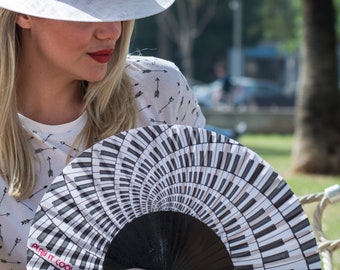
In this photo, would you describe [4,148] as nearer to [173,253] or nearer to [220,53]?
[173,253]

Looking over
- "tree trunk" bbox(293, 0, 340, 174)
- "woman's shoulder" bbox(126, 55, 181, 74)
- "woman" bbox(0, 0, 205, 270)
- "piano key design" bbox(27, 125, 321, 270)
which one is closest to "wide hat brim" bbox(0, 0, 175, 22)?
"woman" bbox(0, 0, 205, 270)

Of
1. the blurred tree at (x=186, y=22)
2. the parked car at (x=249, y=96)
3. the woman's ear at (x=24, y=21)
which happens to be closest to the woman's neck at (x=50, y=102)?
the woman's ear at (x=24, y=21)

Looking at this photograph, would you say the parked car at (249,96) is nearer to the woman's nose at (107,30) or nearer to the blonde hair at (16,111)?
the blonde hair at (16,111)

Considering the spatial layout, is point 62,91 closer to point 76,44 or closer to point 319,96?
point 76,44

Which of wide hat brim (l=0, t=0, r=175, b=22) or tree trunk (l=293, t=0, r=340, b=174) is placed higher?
wide hat brim (l=0, t=0, r=175, b=22)

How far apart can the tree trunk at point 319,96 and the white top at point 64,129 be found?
9.17 metres

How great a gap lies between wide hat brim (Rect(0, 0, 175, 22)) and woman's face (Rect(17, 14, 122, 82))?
0.08m

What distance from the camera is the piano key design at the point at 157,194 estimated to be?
1.87 m

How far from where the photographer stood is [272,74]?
64.5 m

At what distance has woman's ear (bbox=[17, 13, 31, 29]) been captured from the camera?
7.91 feet

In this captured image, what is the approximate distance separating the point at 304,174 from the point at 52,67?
372 inches

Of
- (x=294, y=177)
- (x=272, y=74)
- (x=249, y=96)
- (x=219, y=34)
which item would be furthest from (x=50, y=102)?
(x=272, y=74)

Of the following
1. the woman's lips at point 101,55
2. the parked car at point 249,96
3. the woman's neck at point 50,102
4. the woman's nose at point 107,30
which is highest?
the woman's nose at point 107,30

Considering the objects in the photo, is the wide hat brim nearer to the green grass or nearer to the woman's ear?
the woman's ear
